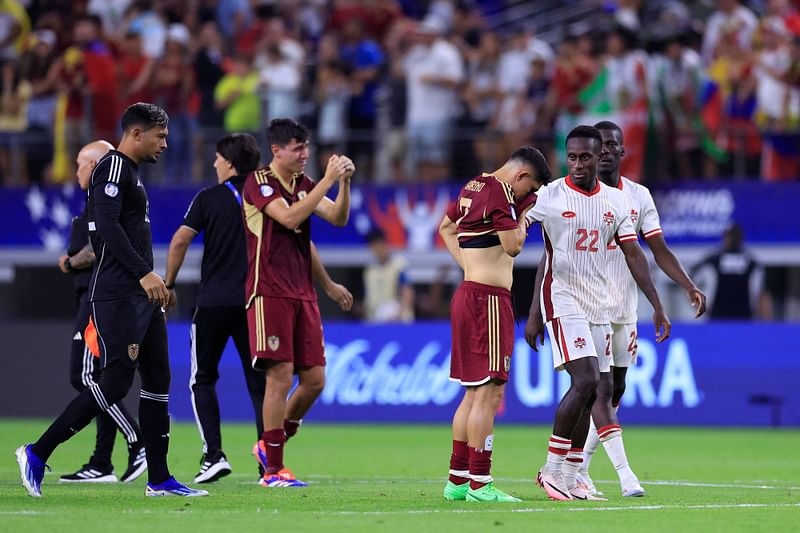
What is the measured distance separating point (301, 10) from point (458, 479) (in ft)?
55.5

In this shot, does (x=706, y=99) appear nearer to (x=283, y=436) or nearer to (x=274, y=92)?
(x=274, y=92)

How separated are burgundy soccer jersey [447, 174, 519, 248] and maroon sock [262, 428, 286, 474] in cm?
217

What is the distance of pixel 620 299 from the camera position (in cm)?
1052

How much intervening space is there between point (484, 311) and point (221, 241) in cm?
291

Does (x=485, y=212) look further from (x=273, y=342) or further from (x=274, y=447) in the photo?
(x=274, y=447)

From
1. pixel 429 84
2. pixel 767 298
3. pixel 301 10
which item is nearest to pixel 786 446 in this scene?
pixel 767 298

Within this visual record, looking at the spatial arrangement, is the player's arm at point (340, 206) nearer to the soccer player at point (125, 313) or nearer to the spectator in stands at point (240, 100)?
the soccer player at point (125, 313)

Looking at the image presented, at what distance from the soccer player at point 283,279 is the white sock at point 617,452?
2.20 meters

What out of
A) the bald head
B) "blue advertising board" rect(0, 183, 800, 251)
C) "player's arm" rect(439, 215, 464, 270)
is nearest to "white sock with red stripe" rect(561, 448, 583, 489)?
"player's arm" rect(439, 215, 464, 270)

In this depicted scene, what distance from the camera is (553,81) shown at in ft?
69.3

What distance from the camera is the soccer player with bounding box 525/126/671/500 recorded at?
32.4ft

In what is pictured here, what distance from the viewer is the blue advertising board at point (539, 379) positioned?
19359mm

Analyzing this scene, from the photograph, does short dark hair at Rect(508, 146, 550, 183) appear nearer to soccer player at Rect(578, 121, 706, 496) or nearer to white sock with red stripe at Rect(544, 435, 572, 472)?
soccer player at Rect(578, 121, 706, 496)

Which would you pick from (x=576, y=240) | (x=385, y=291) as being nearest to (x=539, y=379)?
(x=385, y=291)
